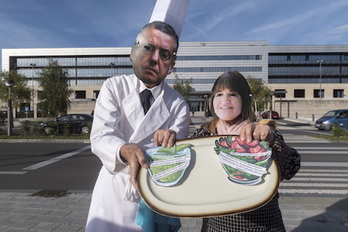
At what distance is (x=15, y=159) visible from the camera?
8.88 meters

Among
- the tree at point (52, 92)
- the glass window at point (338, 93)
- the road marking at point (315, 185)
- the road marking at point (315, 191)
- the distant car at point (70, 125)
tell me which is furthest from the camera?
the glass window at point (338, 93)

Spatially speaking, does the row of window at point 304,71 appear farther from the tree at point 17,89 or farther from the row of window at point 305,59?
the tree at point 17,89

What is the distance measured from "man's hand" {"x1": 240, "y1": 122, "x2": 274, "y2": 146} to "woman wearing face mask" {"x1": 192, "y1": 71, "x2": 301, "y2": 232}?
84 mm

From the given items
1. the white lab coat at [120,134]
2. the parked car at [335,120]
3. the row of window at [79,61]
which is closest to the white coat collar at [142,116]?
the white lab coat at [120,134]

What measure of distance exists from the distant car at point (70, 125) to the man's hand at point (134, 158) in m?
15.5

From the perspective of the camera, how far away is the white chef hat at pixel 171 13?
1683 millimetres

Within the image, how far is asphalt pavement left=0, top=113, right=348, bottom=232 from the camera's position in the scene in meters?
3.35

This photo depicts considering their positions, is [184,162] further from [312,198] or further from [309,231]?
[312,198]

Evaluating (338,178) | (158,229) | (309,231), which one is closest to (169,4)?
(158,229)

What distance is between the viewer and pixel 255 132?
53.7 inches

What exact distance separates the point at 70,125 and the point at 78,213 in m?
14.2

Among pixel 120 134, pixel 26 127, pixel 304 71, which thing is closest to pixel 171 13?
pixel 120 134

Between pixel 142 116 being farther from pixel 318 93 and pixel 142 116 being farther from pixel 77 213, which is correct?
pixel 318 93

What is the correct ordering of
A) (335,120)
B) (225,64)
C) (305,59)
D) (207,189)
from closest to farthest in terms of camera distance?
(207,189) → (335,120) → (225,64) → (305,59)
